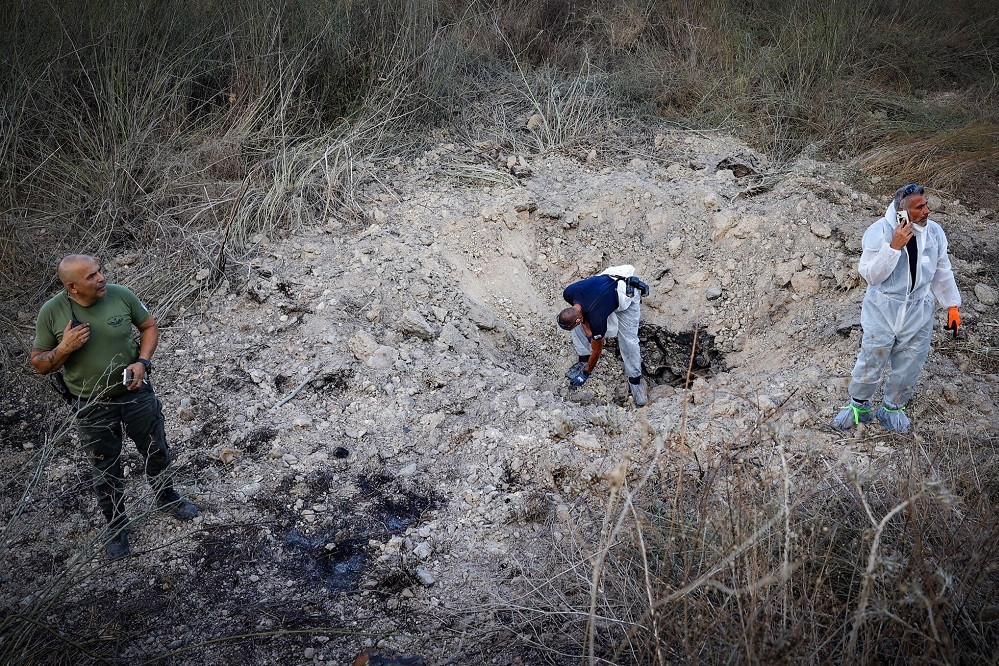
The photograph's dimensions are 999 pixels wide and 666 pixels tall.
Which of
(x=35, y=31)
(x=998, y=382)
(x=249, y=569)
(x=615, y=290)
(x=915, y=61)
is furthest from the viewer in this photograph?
(x=915, y=61)

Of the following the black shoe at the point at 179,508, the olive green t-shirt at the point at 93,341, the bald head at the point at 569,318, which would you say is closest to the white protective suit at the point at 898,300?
the bald head at the point at 569,318

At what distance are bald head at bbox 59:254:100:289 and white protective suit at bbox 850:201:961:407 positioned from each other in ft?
12.8

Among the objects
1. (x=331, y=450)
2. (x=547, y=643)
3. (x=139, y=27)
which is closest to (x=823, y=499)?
(x=547, y=643)

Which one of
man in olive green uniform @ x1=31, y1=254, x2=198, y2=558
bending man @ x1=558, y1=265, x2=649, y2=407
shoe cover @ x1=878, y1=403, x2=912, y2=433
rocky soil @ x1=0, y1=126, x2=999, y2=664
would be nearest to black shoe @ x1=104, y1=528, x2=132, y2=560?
man in olive green uniform @ x1=31, y1=254, x2=198, y2=558

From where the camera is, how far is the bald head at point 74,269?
3326 mm

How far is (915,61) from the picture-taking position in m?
8.55

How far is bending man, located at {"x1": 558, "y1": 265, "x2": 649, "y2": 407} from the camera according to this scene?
5.54 metres

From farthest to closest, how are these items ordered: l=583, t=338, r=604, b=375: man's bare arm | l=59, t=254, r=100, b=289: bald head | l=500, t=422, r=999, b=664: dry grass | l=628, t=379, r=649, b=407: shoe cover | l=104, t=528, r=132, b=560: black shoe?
1. l=628, t=379, r=649, b=407: shoe cover
2. l=583, t=338, r=604, b=375: man's bare arm
3. l=104, t=528, r=132, b=560: black shoe
4. l=59, t=254, r=100, b=289: bald head
5. l=500, t=422, r=999, b=664: dry grass

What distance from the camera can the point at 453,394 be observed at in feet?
16.1

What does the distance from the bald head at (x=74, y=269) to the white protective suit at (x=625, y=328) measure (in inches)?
141

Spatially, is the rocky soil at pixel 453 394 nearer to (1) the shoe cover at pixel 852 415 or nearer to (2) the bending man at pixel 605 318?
(1) the shoe cover at pixel 852 415

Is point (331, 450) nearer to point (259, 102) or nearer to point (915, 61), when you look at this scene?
point (259, 102)

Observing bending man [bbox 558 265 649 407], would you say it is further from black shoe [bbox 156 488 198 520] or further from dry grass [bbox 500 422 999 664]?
black shoe [bbox 156 488 198 520]

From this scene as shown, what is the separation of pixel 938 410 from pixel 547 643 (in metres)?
2.94
